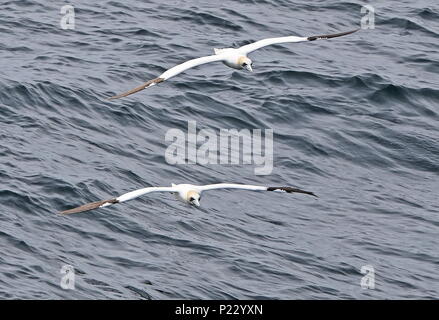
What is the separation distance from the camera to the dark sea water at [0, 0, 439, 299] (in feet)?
90.8

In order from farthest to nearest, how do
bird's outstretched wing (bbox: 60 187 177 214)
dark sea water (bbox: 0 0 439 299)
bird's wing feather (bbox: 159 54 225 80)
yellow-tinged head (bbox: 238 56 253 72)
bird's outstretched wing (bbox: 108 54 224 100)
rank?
yellow-tinged head (bbox: 238 56 253 72) < bird's wing feather (bbox: 159 54 225 80) < dark sea water (bbox: 0 0 439 299) < bird's outstretched wing (bbox: 108 54 224 100) < bird's outstretched wing (bbox: 60 187 177 214)

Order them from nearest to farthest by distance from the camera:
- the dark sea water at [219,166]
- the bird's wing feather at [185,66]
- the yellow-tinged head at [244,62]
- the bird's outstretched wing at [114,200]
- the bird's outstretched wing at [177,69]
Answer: the bird's outstretched wing at [114,200]
the bird's outstretched wing at [177,69]
the dark sea water at [219,166]
the bird's wing feather at [185,66]
the yellow-tinged head at [244,62]

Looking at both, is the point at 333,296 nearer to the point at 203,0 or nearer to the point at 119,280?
the point at 119,280

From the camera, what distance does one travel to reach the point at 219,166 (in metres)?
32.4

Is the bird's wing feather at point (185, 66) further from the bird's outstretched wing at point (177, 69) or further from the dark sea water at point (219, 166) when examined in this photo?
the dark sea water at point (219, 166)

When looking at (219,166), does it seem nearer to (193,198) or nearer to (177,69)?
(177,69)

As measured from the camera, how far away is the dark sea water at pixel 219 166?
27688mm

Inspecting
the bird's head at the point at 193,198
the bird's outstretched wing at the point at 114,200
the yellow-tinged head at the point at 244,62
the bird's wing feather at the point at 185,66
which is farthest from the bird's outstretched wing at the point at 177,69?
the bird's head at the point at 193,198

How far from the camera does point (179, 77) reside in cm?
3725

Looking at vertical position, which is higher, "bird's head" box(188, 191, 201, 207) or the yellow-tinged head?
the yellow-tinged head

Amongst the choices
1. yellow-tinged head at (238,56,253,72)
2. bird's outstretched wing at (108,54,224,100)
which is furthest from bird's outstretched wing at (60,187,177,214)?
yellow-tinged head at (238,56,253,72)

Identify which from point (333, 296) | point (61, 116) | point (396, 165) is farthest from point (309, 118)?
point (333, 296)

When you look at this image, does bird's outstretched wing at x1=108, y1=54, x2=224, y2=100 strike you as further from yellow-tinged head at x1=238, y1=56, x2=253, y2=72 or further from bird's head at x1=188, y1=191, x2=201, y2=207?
bird's head at x1=188, y1=191, x2=201, y2=207

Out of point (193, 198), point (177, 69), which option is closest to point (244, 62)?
point (177, 69)
